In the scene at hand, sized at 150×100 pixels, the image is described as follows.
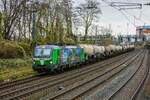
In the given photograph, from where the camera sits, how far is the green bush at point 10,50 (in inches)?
1385

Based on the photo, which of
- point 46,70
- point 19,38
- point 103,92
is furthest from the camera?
point 19,38

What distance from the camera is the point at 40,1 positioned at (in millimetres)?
48062

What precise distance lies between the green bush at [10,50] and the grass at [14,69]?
0.93 m

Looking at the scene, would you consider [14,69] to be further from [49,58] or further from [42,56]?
[49,58]

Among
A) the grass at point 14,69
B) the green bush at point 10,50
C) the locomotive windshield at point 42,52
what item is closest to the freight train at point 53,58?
the locomotive windshield at point 42,52

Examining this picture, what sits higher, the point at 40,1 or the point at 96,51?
the point at 40,1

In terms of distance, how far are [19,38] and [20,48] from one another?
9.31 meters

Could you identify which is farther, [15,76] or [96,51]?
[96,51]

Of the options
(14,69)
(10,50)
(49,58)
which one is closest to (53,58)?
(49,58)

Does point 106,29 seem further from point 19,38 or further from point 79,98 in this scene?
point 79,98

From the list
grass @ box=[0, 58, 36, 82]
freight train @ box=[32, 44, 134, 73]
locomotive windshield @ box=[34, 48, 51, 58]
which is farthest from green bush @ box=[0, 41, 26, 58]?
locomotive windshield @ box=[34, 48, 51, 58]

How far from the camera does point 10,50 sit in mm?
36438

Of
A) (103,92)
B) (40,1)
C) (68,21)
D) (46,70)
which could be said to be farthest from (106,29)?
(103,92)

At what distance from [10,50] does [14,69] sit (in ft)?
13.5
